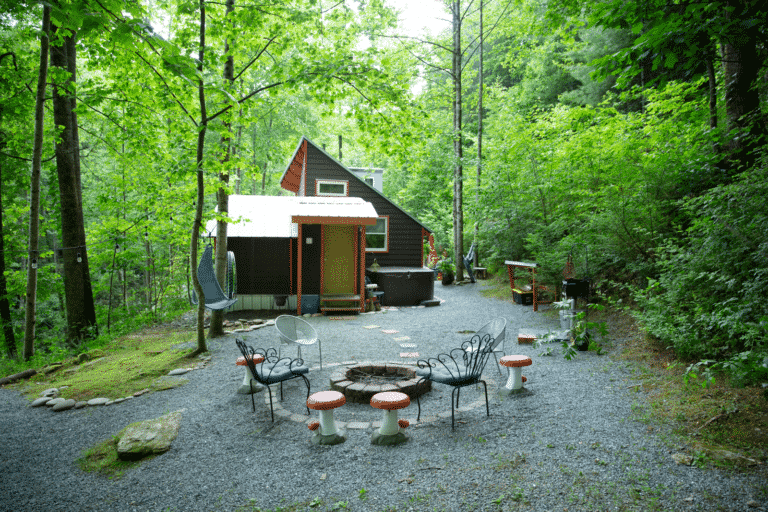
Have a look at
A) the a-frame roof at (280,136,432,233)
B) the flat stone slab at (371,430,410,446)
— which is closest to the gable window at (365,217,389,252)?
the a-frame roof at (280,136,432,233)

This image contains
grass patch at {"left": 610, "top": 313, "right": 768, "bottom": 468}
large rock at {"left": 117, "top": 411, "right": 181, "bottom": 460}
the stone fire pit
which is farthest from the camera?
the stone fire pit

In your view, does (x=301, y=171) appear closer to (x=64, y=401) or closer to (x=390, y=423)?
(x=64, y=401)

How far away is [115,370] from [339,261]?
6978 mm

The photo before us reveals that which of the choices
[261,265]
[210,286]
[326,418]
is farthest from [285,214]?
[326,418]

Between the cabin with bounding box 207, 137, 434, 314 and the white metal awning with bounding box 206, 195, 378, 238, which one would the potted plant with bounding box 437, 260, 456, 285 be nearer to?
the cabin with bounding box 207, 137, 434, 314

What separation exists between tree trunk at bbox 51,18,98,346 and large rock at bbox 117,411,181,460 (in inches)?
212

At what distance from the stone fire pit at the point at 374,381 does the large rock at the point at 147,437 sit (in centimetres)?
182

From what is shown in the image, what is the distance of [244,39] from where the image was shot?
23.9ft

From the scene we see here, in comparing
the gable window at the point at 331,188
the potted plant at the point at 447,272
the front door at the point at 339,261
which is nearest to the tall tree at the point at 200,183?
the front door at the point at 339,261

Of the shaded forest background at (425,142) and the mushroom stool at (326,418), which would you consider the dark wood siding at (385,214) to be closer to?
the shaded forest background at (425,142)

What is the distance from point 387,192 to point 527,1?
17.3 m

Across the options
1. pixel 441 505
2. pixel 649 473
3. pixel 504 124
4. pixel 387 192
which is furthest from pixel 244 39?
pixel 387 192

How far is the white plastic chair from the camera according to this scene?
5812mm

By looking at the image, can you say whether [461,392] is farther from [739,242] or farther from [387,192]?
[387,192]
